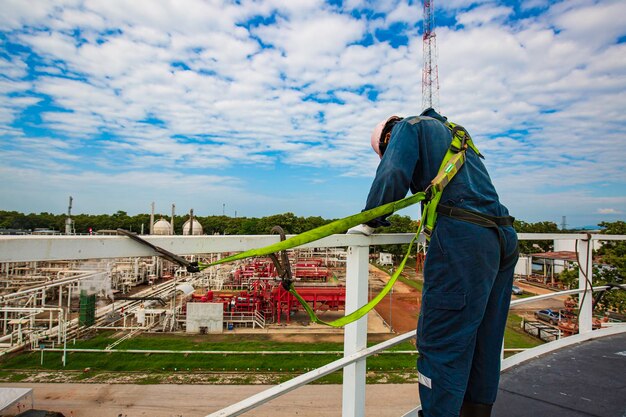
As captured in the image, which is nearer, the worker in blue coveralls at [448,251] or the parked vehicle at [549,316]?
the worker in blue coveralls at [448,251]

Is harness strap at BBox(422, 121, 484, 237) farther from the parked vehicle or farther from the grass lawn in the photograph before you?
the parked vehicle

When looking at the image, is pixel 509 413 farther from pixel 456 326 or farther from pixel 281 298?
pixel 281 298

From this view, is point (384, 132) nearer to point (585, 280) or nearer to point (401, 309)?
point (585, 280)

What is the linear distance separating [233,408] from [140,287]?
70.0 ft

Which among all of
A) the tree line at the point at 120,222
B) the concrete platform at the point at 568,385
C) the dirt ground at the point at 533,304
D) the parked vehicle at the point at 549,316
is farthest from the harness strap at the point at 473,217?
the tree line at the point at 120,222

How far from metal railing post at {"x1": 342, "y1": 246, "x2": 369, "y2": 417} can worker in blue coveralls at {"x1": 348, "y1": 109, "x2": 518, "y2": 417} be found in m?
0.16

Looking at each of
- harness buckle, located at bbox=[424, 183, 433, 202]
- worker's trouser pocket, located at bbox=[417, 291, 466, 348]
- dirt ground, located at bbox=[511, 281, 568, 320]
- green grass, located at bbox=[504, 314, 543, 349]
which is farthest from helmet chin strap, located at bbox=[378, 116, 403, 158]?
dirt ground, located at bbox=[511, 281, 568, 320]

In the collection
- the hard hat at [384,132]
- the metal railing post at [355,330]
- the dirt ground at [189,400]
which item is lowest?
the dirt ground at [189,400]

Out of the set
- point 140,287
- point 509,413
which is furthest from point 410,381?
point 140,287

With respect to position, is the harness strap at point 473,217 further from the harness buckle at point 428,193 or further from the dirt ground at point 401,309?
the dirt ground at point 401,309

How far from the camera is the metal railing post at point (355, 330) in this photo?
1.45m

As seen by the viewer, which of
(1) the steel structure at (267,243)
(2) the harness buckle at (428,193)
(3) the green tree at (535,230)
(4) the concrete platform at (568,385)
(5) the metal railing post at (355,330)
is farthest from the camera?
(3) the green tree at (535,230)

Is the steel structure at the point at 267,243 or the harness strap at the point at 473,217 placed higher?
the harness strap at the point at 473,217

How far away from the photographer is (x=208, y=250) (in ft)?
3.49
